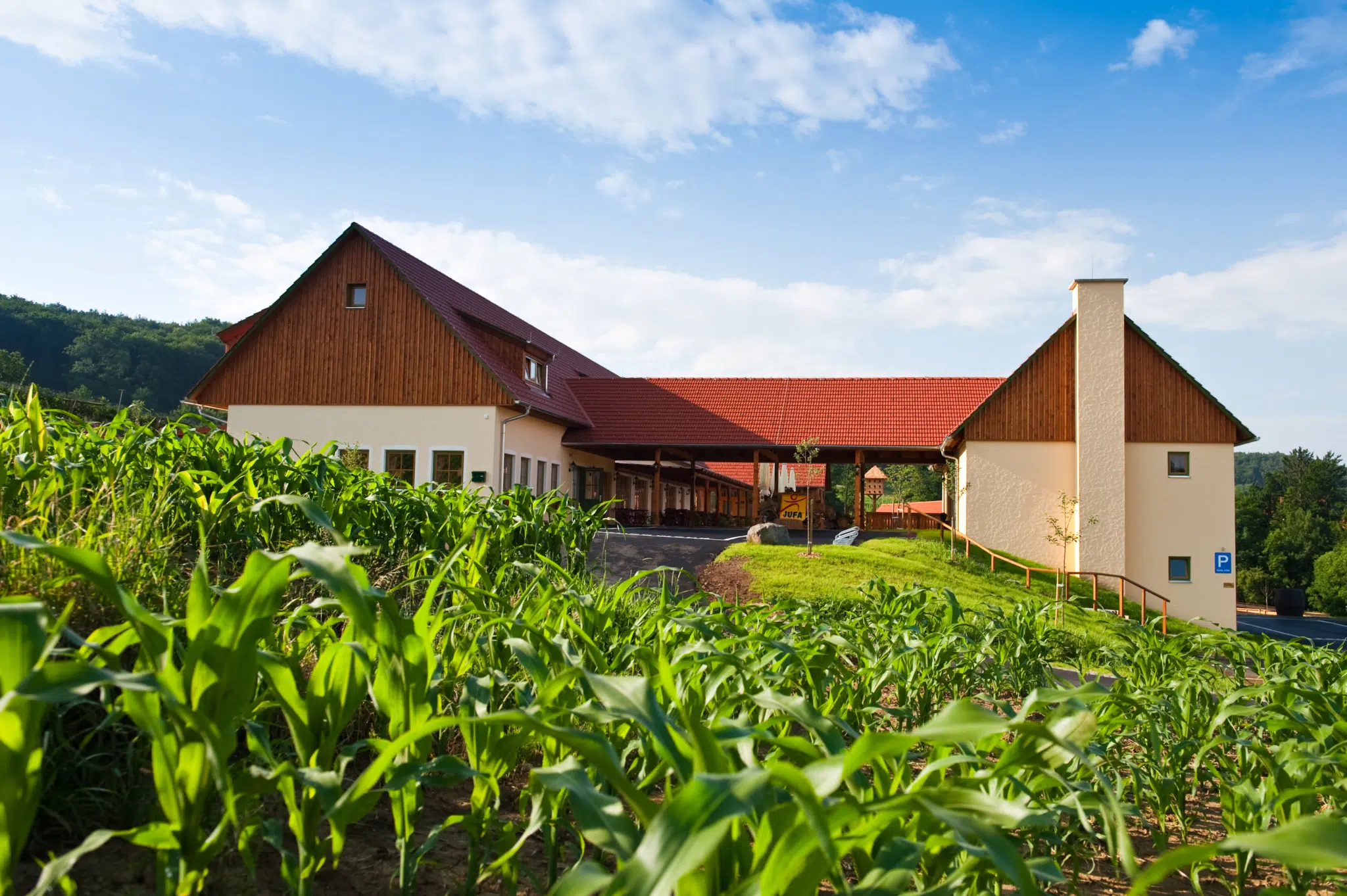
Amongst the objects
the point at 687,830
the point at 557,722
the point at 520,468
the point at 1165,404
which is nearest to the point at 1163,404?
the point at 1165,404

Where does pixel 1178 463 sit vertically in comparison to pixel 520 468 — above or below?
above

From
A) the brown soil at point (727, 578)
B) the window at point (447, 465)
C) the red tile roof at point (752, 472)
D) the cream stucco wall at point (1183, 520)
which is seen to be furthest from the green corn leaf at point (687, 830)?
the red tile roof at point (752, 472)

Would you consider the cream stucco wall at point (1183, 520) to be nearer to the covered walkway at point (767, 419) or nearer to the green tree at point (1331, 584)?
the covered walkway at point (767, 419)

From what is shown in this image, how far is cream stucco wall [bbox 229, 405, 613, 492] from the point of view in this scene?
2142 cm

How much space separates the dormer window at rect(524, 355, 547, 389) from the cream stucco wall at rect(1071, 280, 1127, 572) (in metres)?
14.1

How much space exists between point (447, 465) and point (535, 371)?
187 inches

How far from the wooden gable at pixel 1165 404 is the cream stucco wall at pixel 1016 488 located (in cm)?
193

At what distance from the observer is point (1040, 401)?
22875 millimetres

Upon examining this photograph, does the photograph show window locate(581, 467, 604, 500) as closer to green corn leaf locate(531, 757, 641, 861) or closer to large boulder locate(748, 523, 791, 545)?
large boulder locate(748, 523, 791, 545)

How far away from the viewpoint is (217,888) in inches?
72.7

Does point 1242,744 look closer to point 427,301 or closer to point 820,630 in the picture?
point 820,630

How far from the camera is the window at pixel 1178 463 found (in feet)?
72.9

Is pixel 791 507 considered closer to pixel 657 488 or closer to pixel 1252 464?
pixel 657 488

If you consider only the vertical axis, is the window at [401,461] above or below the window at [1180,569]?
above
